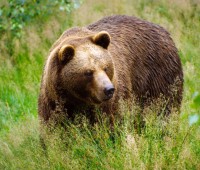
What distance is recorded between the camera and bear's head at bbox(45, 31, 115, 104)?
15.1ft

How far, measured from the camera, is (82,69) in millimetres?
4672

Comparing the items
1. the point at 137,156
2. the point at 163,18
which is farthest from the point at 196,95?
the point at 163,18

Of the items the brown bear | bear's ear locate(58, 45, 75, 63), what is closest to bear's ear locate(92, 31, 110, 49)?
the brown bear

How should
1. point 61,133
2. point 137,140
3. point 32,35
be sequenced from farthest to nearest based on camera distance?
point 32,35, point 61,133, point 137,140

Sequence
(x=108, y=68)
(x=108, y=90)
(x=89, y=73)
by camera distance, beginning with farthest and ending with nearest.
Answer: (x=108, y=68)
(x=89, y=73)
(x=108, y=90)

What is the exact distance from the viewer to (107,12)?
955 centimetres

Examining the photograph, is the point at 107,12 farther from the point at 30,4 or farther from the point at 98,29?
the point at 98,29

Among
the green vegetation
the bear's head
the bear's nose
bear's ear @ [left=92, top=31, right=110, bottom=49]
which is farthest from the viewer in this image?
bear's ear @ [left=92, top=31, right=110, bottom=49]

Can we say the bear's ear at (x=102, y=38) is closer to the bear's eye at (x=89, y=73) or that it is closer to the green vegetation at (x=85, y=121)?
the bear's eye at (x=89, y=73)

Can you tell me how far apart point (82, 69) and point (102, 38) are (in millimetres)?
366

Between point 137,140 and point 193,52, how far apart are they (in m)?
3.54

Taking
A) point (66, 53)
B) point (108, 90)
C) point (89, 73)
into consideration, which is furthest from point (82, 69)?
point (108, 90)

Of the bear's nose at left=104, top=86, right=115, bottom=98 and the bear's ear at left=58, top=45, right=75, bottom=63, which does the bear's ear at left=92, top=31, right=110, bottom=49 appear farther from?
the bear's nose at left=104, top=86, right=115, bottom=98

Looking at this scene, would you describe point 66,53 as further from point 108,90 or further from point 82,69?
point 108,90
